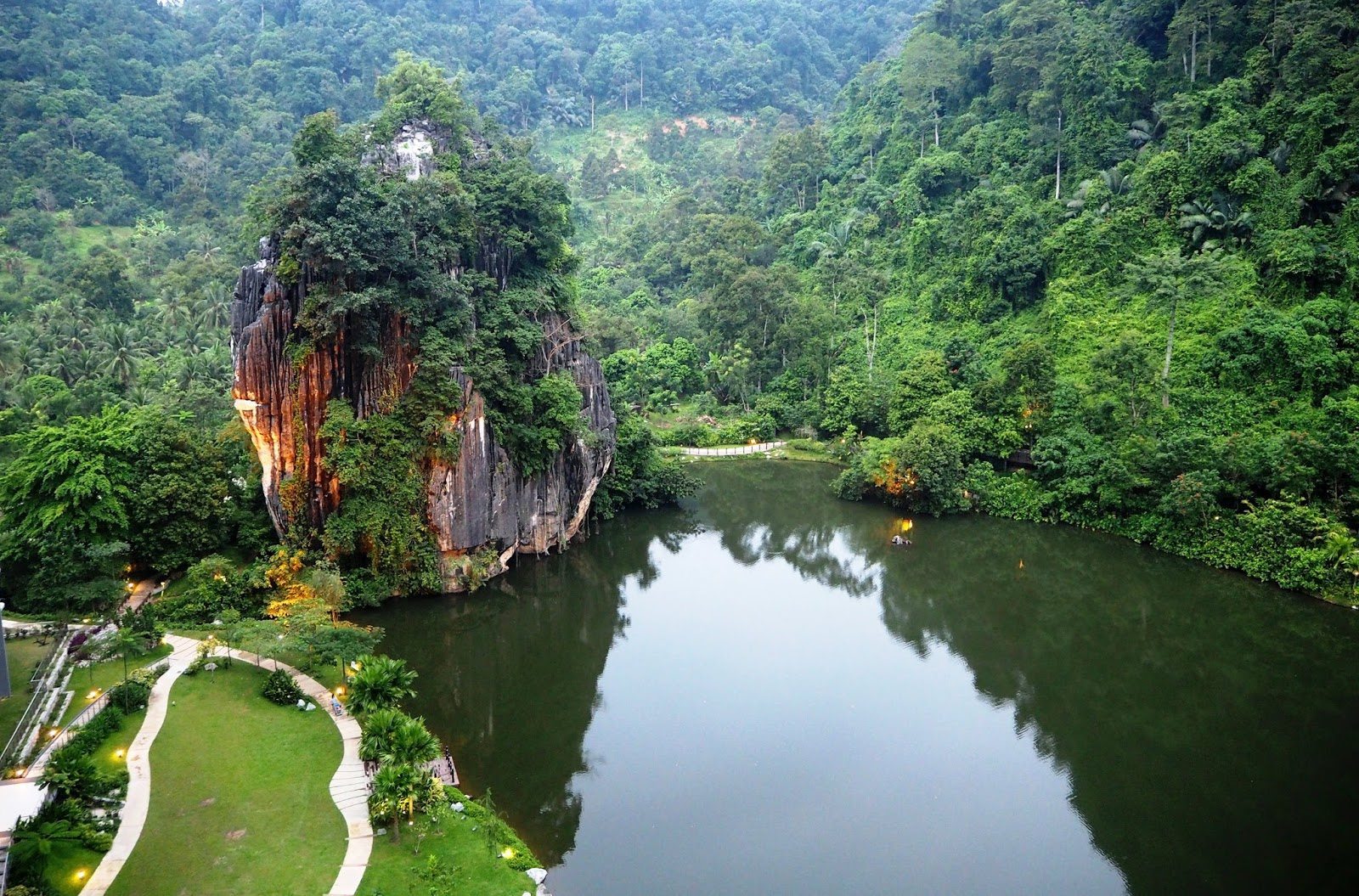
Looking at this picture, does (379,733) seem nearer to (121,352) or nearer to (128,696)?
(128,696)

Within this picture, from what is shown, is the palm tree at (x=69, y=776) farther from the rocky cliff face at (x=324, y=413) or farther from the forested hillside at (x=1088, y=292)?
the forested hillside at (x=1088, y=292)

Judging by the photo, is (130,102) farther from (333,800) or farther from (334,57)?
(333,800)

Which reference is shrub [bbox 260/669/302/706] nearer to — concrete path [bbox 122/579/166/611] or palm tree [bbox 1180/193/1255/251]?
concrete path [bbox 122/579/166/611]

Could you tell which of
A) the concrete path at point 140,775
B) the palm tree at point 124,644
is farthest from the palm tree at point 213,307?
the palm tree at point 124,644

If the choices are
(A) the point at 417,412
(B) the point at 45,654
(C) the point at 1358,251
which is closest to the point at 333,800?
(B) the point at 45,654

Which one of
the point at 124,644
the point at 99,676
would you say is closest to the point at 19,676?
the point at 99,676
